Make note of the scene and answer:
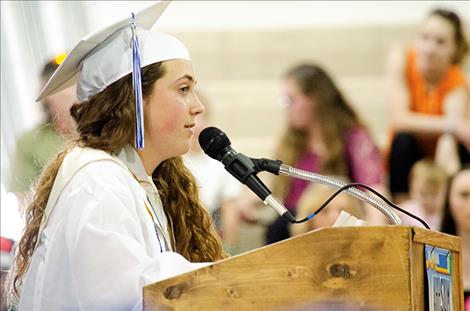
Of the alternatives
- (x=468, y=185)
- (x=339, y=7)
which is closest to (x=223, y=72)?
(x=339, y=7)

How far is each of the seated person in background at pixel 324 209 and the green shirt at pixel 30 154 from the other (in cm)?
118

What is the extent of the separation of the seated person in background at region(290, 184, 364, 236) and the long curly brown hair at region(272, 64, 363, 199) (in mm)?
428

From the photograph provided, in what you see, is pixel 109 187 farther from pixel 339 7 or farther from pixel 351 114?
pixel 339 7

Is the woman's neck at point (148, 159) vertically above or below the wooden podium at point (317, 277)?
above

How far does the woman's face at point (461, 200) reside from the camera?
5.29 m

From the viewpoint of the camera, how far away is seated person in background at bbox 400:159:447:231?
5.83 m

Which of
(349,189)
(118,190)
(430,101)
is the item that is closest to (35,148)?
(118,190)

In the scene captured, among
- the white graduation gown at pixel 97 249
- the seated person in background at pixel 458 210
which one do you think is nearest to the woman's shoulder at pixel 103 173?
the white graduation gown at pixel 97 249

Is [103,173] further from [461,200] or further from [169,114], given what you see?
[461,200]

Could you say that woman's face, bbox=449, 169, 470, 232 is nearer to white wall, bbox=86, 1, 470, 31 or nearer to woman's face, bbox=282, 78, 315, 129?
woman's face, bbox=282, 78, 315, 129

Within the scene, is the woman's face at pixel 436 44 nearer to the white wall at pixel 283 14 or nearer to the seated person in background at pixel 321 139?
the seated person in background at pixel 321 139

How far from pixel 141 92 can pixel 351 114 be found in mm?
2953

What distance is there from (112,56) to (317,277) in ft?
2.98

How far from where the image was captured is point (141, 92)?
3.21m
